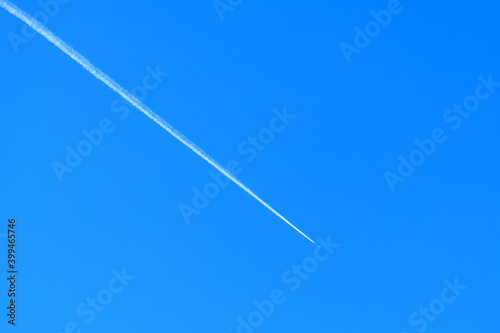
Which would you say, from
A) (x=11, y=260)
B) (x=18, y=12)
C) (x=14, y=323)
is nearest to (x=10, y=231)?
(x=11, y=260)

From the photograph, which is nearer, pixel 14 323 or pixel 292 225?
pixel 14 323

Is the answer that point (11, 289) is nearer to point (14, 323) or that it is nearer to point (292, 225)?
point (14, 323)

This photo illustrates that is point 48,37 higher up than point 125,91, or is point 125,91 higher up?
point 48,37

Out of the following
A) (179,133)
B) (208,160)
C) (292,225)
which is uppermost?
(179,133)

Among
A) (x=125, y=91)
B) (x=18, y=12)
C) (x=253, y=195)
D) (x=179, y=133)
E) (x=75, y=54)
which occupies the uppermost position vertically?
(x=18, y=12)

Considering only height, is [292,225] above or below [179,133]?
below

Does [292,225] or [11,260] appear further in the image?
[292,225]

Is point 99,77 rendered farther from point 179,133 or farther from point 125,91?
point 179,133

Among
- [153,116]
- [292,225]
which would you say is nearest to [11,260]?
[153,116]
